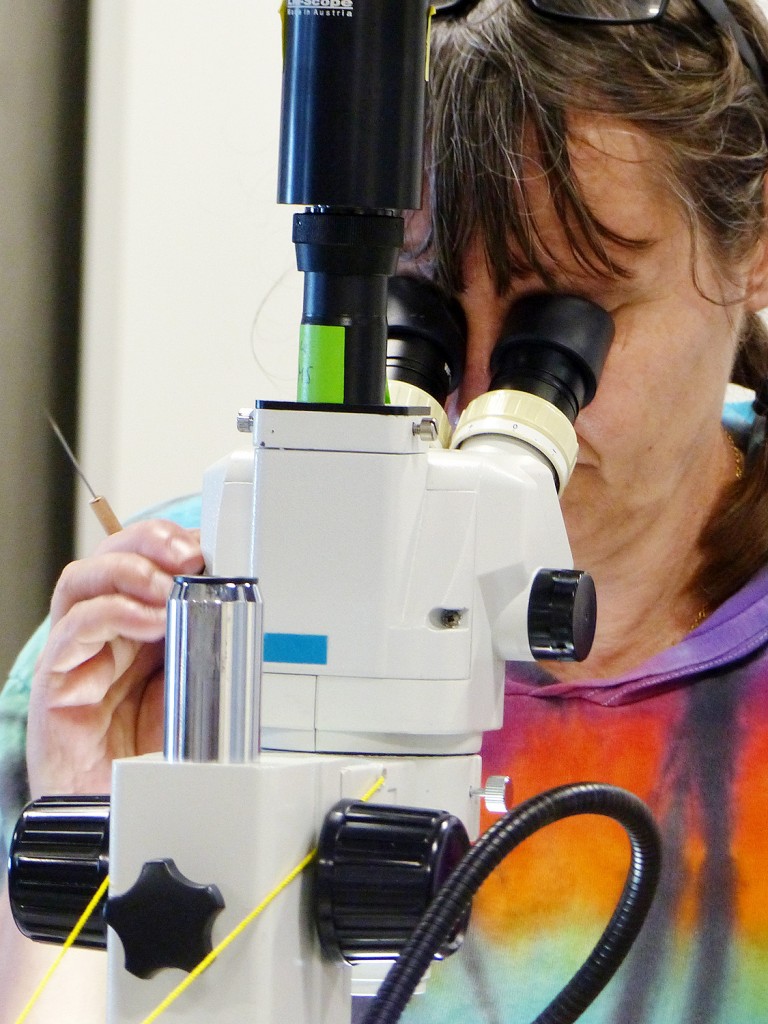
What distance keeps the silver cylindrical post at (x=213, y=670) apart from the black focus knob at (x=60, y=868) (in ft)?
0.24

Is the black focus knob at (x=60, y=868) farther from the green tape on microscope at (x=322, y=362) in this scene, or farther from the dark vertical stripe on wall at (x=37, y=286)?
the dark vertical stripe on wall at (x=37, y=286)

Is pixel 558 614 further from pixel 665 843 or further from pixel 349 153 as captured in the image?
pixel 665 843

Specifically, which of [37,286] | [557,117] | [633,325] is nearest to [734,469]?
[633,325]

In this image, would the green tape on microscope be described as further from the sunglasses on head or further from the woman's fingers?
the sunglasses on head

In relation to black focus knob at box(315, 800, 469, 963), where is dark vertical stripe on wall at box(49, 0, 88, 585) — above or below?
above

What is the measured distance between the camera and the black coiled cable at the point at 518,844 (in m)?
0.47

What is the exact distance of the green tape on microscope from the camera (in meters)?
0.54

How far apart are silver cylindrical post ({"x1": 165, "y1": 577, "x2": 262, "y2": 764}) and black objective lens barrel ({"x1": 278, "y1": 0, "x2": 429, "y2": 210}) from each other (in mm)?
159

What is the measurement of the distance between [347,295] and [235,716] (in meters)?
0.18

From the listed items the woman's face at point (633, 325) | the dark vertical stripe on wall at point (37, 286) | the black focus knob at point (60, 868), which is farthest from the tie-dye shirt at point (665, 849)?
the dark vertical stripe on wall at point (37, 286)

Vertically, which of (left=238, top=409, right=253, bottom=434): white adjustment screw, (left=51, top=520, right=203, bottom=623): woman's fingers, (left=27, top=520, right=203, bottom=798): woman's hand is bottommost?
(left=27, top=520, right=203, bottom=798): woman's hand

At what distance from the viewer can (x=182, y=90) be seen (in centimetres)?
169

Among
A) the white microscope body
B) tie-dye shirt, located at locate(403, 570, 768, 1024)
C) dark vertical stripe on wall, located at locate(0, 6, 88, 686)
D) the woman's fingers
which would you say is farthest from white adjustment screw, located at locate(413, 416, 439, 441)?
dark vertical stripe on wall, located at locate(0, 6, 88, 686)

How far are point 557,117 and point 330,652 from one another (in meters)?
0.53
